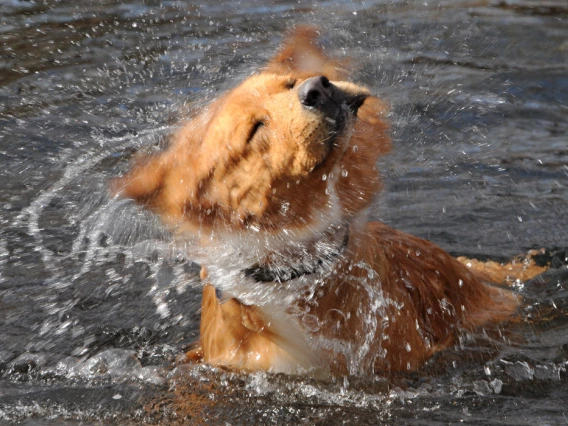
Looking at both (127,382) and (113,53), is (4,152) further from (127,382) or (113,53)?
(127,382)

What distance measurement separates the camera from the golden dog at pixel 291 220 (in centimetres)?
352

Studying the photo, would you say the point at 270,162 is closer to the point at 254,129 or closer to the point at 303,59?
the point at 254,129

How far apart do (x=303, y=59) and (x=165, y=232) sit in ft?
3.65

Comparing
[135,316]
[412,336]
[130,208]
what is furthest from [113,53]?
[412,336]

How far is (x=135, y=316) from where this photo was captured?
530cm

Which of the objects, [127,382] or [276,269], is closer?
[276,269]

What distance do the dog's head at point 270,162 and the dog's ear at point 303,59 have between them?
0.06 m

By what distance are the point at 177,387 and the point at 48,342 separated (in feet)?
3.55

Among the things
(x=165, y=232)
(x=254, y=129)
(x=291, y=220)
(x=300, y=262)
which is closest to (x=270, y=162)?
(x=254, y=129)

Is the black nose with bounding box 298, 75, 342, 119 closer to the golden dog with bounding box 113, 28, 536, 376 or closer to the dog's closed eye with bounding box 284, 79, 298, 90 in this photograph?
the golden dog with bounding box 113, 28, 536, 376

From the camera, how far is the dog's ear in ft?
13.4

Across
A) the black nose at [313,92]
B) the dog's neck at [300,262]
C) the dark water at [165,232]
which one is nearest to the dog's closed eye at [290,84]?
the black nose at [313,92]

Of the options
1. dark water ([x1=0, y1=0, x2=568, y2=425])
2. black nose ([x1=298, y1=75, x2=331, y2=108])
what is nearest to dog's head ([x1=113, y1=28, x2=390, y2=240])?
black nose ([x1=298, y1=75, x2=331, y2=108])

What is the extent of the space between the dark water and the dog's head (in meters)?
0.33
